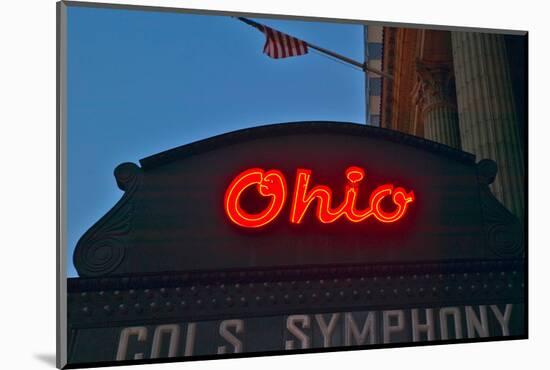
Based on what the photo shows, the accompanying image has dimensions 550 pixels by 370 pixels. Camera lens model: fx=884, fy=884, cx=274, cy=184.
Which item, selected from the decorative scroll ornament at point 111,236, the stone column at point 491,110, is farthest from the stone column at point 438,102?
the decorative scroll ornament at point 111,236

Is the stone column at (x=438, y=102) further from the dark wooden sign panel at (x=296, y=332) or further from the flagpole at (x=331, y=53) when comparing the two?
the dark wooden sign panel at (x=296, y=332)

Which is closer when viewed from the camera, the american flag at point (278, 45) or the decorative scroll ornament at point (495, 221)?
the american flag at point (278, 45)

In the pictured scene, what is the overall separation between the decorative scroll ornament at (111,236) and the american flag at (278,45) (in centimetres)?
361

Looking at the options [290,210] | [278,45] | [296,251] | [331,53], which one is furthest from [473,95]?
[296,251]

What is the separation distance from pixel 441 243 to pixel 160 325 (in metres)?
6.27

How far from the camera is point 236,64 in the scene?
17.5 m

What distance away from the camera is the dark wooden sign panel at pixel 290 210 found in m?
16.9

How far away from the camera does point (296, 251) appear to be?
17.9m

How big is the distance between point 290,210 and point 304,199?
0.36 meters

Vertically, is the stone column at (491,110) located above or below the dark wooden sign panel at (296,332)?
above

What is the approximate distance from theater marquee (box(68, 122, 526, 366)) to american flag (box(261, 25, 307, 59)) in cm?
145

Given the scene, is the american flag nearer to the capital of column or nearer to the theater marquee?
the theater marquee

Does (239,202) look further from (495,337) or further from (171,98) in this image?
(495,337)

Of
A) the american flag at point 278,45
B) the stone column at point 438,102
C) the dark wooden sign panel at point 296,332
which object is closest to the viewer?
the dark wooden sign panel at point 296,332
